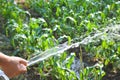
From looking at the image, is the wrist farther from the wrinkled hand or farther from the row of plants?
the row of plants

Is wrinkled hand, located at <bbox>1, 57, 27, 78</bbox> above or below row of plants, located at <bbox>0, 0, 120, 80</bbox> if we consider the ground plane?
above

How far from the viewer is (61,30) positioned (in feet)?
12.0

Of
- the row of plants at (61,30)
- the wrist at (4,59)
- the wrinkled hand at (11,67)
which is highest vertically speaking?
the wrist at (4,59)

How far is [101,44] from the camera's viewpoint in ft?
11.1

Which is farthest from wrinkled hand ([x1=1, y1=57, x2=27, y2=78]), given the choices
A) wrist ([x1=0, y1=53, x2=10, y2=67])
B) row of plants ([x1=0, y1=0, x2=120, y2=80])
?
row of plants ([x1=0, y1=0, x2=120, y2=80])

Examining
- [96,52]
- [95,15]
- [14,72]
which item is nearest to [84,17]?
[95,15]

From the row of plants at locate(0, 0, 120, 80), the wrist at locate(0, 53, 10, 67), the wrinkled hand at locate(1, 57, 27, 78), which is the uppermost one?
the wrist at locate(0, 53, 10, 67)

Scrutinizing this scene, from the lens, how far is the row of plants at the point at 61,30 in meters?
2.90

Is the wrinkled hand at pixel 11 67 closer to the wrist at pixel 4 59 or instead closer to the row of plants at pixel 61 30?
the wrist at pixel 4 59

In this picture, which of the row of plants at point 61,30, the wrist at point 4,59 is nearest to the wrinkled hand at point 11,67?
the wrist at point 4,59

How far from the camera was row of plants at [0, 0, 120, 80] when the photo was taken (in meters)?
2.90

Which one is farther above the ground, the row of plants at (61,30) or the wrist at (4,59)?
the wrist at (4,59)

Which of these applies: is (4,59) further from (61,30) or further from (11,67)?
(61,30)

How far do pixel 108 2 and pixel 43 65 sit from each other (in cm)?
178
